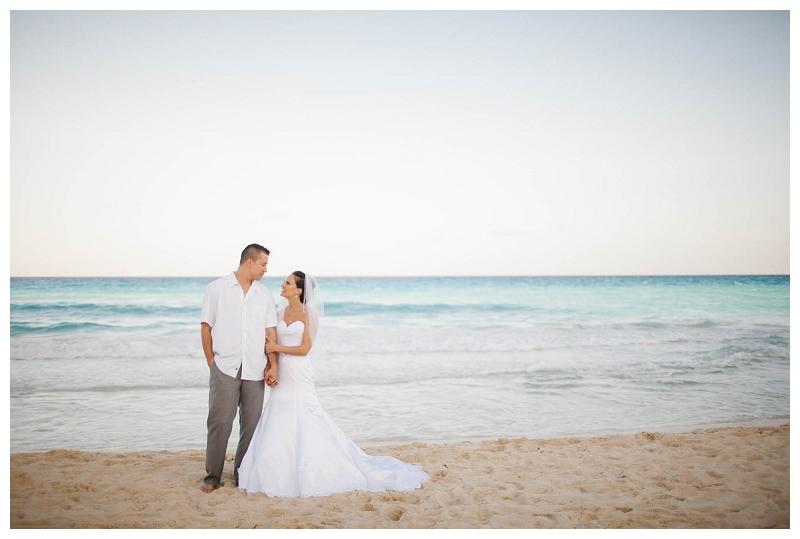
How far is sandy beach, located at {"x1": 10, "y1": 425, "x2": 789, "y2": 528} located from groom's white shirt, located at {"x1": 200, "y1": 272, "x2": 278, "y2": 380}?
1041mm

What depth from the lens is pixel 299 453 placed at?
164 inches

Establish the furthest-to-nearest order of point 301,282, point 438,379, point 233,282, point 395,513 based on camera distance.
A: point 438,379 < point 301,282 < point 233,282 < point 395,513

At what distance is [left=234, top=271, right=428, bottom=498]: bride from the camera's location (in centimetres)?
411

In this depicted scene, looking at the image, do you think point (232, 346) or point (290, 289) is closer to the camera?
point (232, 346)

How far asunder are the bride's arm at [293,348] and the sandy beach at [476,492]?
115 centimetres

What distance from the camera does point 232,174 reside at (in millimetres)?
18047

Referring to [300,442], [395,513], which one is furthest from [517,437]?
[300,442]

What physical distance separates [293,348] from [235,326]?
0.51 meters

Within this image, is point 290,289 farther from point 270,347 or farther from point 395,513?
A: point 395,513

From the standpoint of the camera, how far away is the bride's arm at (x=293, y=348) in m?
4.29

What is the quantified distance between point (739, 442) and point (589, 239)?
20.7m

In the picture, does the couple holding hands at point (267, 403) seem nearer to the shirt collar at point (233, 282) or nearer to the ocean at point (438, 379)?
the shirt collar at point (233, 282)

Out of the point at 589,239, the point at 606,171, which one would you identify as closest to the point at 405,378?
the point at 606,171

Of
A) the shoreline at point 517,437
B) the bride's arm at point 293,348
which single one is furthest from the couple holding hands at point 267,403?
the shoreline at point 517,437
